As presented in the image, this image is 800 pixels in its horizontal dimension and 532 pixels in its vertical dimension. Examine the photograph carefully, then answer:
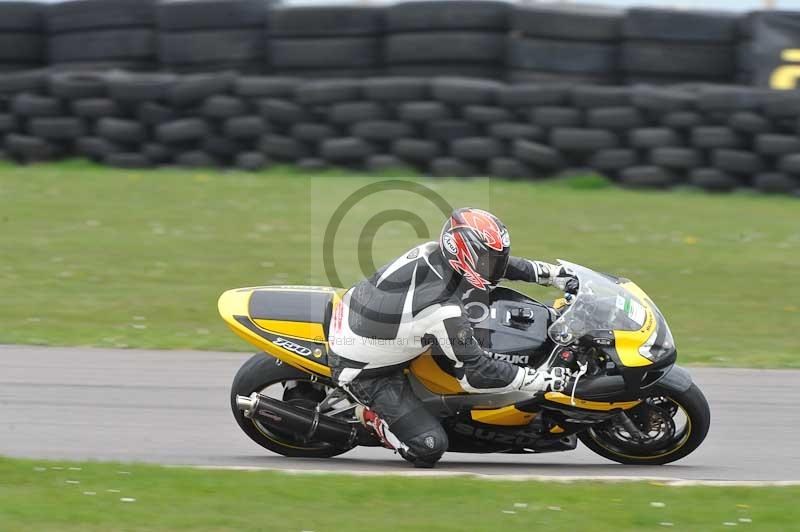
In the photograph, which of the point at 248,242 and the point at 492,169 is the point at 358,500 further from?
the point at 492,169

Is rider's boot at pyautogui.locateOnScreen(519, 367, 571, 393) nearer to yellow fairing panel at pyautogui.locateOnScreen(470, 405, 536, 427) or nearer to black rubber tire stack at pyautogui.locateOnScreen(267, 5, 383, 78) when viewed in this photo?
yellow fairing panel at pyautogui.locateOnScreen(470, 405, 536, 427)

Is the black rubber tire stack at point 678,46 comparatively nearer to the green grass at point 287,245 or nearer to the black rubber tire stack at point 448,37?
the green grass at point 287,245

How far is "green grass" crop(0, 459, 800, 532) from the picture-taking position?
484 cm

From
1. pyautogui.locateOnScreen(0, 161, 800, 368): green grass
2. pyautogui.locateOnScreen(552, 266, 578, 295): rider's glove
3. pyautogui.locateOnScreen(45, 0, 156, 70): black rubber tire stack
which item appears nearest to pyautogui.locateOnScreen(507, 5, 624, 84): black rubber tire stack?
pyautogui.locateOnScreen(0, 161, 800, 368): green grass

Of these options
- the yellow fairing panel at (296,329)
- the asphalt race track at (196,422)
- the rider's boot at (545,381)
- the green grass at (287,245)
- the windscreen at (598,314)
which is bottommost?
the green grass at (287,245)

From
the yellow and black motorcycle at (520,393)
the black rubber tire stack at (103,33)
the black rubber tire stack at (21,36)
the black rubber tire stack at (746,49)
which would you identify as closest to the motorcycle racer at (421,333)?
the yellow and black motorcycle at (520,393)

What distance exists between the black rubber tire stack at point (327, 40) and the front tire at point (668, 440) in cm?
1051

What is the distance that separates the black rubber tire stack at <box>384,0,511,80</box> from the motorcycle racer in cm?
980

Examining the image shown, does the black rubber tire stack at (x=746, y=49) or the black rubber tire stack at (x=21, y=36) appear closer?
the black rubber tire stack at (x=746, y=49)

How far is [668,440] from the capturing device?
6.08 metres

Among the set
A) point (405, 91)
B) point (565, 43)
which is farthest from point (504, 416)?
point (565, 43)

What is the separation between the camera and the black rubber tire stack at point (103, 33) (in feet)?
53.0

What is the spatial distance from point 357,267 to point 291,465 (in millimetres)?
5618

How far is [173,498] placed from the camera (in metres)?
5.16
